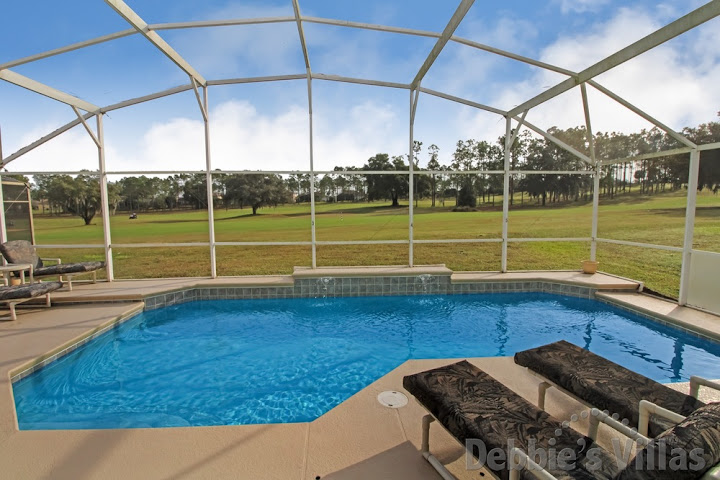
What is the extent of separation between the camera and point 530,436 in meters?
1.62

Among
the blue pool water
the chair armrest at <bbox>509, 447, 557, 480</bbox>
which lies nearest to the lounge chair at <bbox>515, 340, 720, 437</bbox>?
the chair armrest at <bbox>509, 447, 557, 480</bbox>

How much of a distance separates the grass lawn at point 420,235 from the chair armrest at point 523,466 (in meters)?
6.87

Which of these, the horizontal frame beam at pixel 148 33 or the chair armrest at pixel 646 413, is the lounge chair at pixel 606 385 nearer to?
the chair armrest at pixel 646 413

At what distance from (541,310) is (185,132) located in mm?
7082

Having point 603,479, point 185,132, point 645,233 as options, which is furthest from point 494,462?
point 645,233

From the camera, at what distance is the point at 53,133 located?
5.97 meters

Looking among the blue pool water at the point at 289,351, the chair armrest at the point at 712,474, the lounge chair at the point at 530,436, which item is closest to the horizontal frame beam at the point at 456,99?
the blue pool water at the point at 289,351

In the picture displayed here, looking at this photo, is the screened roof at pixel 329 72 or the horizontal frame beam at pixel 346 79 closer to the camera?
the screened roof at pixel 329 72

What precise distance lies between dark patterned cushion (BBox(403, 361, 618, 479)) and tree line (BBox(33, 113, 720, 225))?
15.9 feet

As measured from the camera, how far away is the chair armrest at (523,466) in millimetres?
1329

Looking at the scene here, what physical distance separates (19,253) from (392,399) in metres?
6.49

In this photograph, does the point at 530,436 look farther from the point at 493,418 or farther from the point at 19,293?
the point at 19,293

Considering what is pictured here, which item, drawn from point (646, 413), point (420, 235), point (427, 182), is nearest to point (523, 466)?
point (646, 413)

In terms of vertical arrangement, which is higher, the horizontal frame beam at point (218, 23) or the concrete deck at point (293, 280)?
the horizontal frame beam at point (218, 23)
